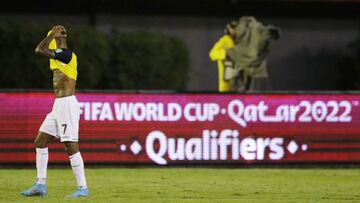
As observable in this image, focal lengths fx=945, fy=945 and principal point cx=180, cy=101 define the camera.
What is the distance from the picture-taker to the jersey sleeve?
41.3 ft

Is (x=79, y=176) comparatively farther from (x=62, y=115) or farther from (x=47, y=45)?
(x=47, y=45)

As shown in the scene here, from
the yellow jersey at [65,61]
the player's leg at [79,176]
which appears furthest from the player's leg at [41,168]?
the yellow jersey at [65,61]

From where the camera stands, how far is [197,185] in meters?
14.4

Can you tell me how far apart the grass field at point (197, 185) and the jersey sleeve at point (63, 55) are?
184 centimetres

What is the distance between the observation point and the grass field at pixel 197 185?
1279 cm

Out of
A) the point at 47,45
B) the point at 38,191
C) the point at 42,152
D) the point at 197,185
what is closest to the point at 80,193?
the point at 38,191

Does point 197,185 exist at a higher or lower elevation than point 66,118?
lower

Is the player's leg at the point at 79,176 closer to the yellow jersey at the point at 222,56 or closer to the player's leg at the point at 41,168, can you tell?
the player's leg at the point at 41,168

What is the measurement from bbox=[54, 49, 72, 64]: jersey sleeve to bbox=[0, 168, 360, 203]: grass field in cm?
184

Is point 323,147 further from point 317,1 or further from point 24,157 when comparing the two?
point 317,1

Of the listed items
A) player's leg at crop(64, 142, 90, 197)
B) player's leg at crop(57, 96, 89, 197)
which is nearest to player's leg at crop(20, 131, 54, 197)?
player's leg at crop(57, 96, 89, 197)

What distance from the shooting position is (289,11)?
29438 mm

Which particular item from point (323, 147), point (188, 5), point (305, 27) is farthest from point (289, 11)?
point (323, 147)

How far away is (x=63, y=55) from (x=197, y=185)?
10.5ft
